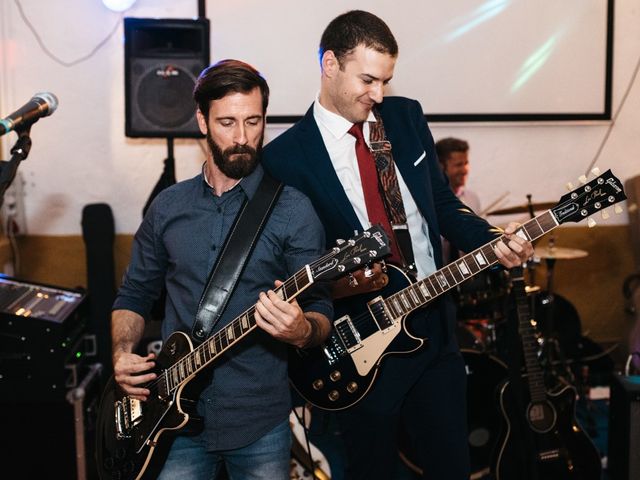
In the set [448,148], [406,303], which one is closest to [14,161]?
[406,303]

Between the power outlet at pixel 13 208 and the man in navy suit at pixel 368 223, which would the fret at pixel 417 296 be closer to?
the man in navy suit at pixel 368 223

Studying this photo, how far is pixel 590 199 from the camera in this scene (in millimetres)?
2414

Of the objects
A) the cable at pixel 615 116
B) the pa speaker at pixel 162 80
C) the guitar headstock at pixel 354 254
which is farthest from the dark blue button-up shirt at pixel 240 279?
the cable at pixel 615 116

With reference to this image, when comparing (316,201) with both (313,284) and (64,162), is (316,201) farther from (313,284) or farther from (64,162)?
(64,162)

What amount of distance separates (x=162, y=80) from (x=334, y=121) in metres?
1.87

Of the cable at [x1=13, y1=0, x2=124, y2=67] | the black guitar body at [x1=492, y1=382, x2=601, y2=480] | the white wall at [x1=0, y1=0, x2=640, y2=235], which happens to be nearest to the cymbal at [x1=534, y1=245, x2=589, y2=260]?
the white wall at [x1=0, y1=0, x2=640, y2=235]

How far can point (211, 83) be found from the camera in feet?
7.47

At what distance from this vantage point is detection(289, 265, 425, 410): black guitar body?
2.46 metres

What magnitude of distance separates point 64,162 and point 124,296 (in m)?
2.79

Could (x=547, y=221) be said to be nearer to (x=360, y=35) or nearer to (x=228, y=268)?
Result: (x=360, y=35)

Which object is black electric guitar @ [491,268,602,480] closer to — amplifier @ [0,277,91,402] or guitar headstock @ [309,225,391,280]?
guitar headstock @ [309,225,391,280]

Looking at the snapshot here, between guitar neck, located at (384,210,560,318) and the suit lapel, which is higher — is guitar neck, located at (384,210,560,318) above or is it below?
below

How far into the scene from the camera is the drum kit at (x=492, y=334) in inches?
150

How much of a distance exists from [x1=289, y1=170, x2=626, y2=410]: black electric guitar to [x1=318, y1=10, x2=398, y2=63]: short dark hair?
28.7 inches
